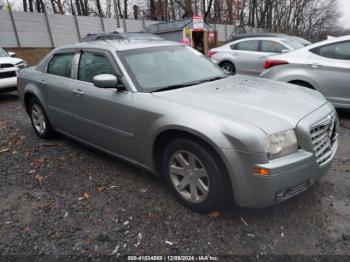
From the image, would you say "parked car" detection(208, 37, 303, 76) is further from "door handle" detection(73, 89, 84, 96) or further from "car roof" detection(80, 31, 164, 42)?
"door handle" detection(73, 89, 84, 96)

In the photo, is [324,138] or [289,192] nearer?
[289,192]

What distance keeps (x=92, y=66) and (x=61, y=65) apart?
85 cm

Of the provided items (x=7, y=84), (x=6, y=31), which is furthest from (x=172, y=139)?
(x=6, y=31)

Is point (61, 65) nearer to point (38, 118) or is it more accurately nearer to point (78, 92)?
point (78, 92)

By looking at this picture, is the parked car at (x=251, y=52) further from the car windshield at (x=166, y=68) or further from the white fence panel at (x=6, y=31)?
the white fence panel at (x=6, y=31)

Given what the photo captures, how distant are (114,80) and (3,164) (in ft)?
7.44

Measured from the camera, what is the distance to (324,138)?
286cm

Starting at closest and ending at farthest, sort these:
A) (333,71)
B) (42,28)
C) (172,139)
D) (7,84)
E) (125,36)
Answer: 1. (172,139)
2. (333,71)
3. (125,36)
4. (7,84)
5. (42,28)

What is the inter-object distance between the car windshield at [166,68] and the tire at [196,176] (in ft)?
2.47

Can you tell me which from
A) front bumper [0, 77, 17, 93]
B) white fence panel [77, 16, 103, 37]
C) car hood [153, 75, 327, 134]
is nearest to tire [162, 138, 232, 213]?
car hood [153, 75, 327, 134]

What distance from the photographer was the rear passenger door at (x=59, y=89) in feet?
13.8

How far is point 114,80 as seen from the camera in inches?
128

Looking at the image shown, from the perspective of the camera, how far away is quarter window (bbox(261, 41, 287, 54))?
9555 millimetres

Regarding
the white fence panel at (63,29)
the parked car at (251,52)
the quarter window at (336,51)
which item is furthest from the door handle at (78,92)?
the white fence panel at (63,29)
